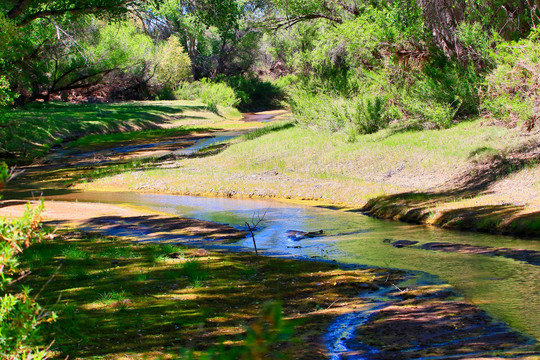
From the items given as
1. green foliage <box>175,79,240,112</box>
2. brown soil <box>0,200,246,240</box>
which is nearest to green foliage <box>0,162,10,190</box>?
brown soil <box>0,200,246,240</box>

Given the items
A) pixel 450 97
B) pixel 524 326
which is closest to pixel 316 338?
pixel 524 326

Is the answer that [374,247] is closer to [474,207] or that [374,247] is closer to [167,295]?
[474,207]

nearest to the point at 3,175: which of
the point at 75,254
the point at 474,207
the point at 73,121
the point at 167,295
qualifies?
the point at 167,295

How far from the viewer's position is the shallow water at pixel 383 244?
22.9ft

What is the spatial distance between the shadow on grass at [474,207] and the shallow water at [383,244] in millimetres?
488

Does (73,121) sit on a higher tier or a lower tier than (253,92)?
lower

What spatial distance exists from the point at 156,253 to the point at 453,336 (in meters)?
5.63

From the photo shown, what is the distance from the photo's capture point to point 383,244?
11.0 metres

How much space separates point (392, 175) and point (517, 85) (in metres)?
4.56

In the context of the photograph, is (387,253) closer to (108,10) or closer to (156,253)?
(156,253)

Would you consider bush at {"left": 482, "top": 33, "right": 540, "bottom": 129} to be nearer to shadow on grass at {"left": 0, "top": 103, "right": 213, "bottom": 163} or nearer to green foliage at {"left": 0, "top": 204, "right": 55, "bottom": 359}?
green foliage at {"left": 0, "top": 204, "right": 55, "bottom": 359}

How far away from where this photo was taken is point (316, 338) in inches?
226

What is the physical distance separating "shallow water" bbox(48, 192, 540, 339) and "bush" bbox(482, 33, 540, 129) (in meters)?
5.88

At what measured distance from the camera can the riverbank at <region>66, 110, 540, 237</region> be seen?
13273 mm
